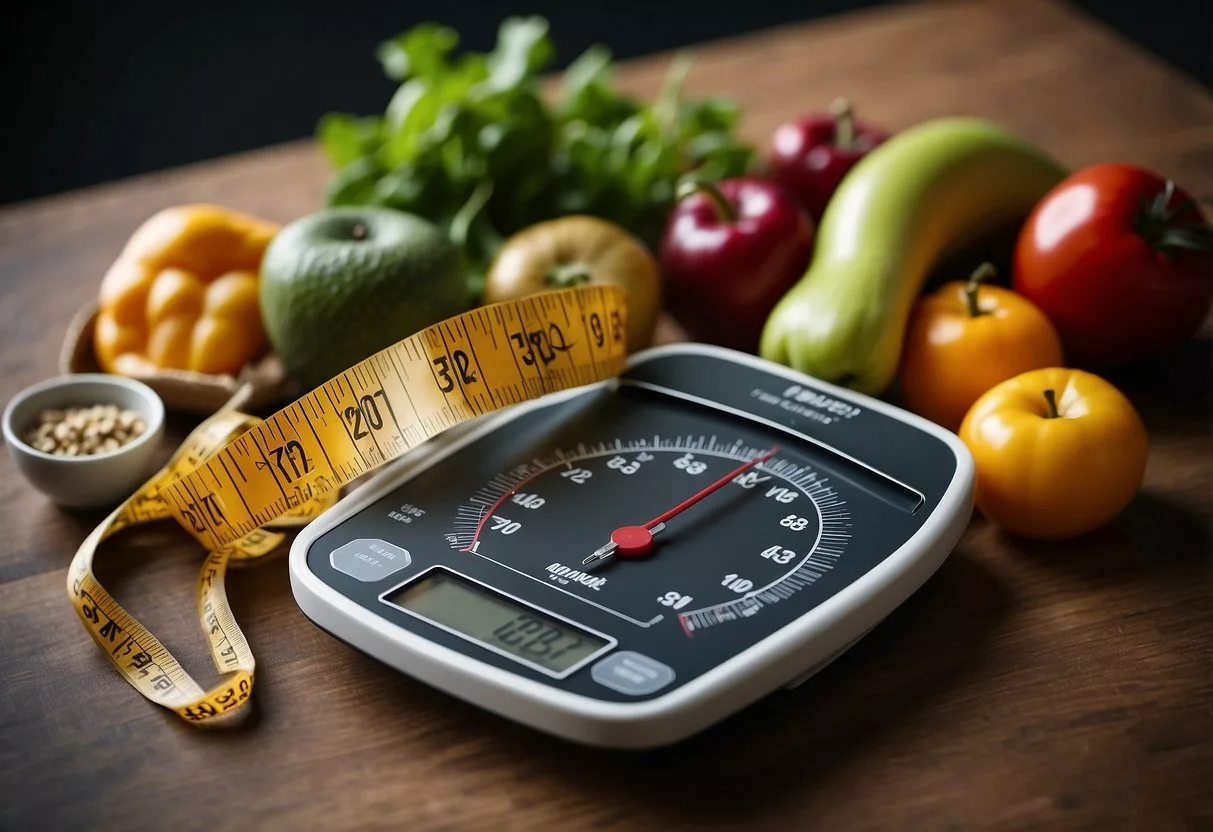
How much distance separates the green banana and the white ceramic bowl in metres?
0.59

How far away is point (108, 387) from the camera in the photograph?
4.07 ft

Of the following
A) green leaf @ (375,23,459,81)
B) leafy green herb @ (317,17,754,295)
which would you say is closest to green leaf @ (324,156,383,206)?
leafy green herb @ (317,17,754,295)

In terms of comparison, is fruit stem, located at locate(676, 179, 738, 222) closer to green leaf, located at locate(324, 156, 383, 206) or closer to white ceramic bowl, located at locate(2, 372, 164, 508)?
green leaf, located at locate(324, 156, 383, 206)

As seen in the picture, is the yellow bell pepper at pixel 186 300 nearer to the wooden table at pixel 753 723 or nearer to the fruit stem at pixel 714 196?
the wooden table at pixel 753 723

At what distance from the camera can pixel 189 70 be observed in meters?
3.15

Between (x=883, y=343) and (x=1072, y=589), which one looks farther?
(x=883, y=343)

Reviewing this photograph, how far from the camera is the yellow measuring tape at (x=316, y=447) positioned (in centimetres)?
103

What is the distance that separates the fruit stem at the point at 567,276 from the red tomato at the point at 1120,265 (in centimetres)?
44

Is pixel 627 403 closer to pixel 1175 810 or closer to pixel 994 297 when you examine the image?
pixel 994 297

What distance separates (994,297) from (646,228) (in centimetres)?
48

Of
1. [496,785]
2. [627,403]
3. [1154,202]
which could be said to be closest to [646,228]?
[627,403]

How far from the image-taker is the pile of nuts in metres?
1.18

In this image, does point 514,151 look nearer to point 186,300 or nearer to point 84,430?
point 186,300

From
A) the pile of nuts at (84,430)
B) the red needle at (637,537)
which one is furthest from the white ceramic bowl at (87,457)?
the red needle at (637,537)
